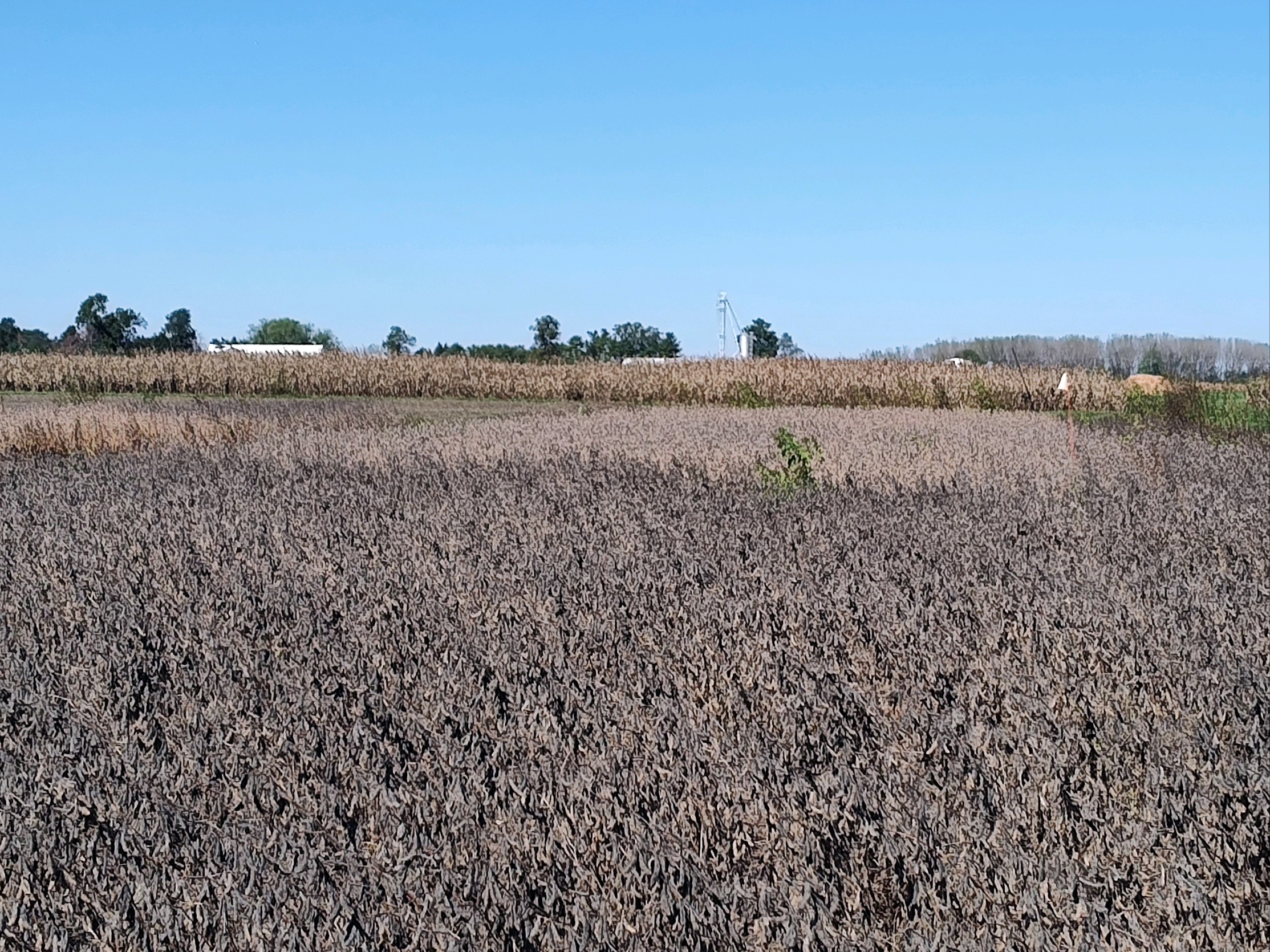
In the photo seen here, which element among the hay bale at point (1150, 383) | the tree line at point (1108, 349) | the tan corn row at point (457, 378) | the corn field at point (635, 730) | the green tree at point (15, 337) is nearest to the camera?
the corn field at point (635, 730)

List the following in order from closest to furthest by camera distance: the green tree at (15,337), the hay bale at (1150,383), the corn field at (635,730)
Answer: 1. the corn field at (635,730)
2. the hay bale at (1150,383)
3. the green tree at (15,337)

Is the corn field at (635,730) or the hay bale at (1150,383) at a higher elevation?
the hay bale at (1150,383)

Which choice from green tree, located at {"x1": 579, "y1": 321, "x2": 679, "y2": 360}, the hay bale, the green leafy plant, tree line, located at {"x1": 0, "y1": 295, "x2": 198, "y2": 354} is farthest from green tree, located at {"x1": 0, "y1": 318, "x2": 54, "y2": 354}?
the green leafy plant

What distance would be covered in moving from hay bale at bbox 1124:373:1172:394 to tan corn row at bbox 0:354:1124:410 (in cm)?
191

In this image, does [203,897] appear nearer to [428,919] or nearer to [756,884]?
[428,919]

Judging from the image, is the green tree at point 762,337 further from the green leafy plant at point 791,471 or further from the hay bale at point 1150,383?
the green leafy plant at point 791,471

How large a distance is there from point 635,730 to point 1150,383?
2813cm

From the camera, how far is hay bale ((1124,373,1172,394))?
2205 cm

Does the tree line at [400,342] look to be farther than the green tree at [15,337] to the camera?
No

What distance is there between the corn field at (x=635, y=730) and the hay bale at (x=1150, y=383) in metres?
16.2

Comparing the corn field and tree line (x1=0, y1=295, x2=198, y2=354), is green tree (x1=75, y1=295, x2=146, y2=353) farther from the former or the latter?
the corn field

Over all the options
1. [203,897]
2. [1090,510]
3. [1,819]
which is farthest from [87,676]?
[1090,510]

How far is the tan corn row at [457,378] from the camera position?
29422mm

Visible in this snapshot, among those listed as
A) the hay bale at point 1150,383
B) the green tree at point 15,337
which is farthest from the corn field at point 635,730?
the green tree at point 15,337
